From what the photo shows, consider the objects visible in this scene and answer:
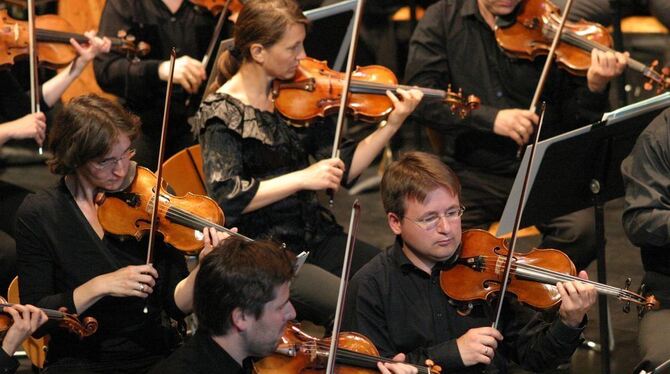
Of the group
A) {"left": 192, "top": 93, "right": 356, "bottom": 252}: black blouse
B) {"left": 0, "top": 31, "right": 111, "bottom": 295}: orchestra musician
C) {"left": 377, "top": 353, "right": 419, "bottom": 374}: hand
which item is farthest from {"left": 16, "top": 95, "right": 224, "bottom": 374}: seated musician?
{"left": 0, "top": 31, "right": 111, "bottom": 295}: orchestra musician

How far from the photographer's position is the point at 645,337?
307 centimetres

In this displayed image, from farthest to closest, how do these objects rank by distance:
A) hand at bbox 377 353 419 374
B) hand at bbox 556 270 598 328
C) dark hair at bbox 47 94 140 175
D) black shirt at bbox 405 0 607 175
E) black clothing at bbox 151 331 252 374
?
1. black shirt at bbox 405 0 607 175
2. dark hair at bbox 47 94 140 175
3. hand at bbox 556 270 598 328
4. hand at bbox 377 353 419 374
5. black clothing at bbox 151 331 252 374

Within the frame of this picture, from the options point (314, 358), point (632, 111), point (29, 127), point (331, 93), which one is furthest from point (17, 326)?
point (632, 111)

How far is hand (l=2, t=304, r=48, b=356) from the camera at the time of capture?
103 inches

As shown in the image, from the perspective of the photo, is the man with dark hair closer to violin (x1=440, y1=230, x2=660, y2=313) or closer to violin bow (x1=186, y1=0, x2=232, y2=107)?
violin (x1=440, y1=230, x2=660, y2=313)

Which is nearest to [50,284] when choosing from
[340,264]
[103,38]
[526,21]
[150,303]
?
[150,303]

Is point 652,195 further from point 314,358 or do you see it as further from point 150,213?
point 150,213

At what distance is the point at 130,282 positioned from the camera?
278 centimetres

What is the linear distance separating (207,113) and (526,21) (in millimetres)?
1234

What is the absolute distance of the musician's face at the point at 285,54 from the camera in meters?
3.38

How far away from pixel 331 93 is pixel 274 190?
1.30 feet

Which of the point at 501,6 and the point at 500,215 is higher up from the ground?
the point at 501,6

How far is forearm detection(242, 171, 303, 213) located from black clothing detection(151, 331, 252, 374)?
1005 millimetres

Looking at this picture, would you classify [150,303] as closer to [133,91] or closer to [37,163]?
[133,91]
